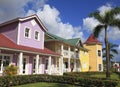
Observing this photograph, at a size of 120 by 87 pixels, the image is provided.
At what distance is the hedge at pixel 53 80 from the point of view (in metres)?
18.0

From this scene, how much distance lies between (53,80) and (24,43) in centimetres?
661

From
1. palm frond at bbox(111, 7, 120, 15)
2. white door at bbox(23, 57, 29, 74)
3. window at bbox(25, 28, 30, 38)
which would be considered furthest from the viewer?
palm frond at bbox(111, 7, 120, 15)

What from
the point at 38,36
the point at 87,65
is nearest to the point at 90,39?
the point at 87,65

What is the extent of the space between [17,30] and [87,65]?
98.9 feet

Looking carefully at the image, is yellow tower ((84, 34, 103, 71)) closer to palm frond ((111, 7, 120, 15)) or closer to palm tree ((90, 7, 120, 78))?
palm tree ((90, 7, 120, 78))

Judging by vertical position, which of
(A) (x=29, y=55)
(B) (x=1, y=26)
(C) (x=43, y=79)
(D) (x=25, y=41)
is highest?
(B) (x=1, y=26)

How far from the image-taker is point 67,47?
4066cm

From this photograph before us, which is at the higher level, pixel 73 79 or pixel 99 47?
pixel 99 47

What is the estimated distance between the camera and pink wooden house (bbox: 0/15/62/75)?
2280 cm

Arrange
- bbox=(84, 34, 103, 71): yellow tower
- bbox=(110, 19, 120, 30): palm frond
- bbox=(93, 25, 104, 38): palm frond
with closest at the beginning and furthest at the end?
bbox=(110, 19, 120, 30): palm frond
bbox=(93, 25, 104, 38): palm frond
bbox=(84, 34, 103, 71): yellow tower

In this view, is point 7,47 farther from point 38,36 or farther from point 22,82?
point 38,36

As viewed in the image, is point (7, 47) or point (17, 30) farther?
point (17, 30)

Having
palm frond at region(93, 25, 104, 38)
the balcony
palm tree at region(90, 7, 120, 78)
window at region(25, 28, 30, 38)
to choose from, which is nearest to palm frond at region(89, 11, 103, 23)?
palm tree at region(90, 7, 120, 78)

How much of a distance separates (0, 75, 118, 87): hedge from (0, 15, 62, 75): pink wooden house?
2234 millimetres
